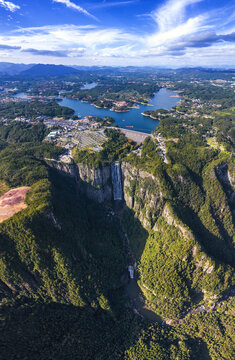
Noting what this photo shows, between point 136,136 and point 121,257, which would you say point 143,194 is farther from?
point 136,136

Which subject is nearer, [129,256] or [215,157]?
[129,256]

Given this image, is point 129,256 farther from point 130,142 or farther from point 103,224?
point 130,142

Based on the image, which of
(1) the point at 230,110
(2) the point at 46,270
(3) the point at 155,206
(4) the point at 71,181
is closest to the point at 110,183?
(4) the point at 71,181

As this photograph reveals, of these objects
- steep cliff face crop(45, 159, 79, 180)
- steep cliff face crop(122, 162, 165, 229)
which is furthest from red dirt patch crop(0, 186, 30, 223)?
steep cliff face crop(122, 162, 165, 229)

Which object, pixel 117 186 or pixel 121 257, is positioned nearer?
pixel 121 257

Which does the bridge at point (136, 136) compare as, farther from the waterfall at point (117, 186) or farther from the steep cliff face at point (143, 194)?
the waterfall at point (117, 186)

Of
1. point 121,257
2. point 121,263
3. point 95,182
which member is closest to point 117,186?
point 95,182

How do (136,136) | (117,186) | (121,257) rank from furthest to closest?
1. (136,136)
2. (117,186)
3. (121,257)

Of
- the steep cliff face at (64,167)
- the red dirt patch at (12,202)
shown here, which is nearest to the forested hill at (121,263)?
the red dirt patch at (12,202)
